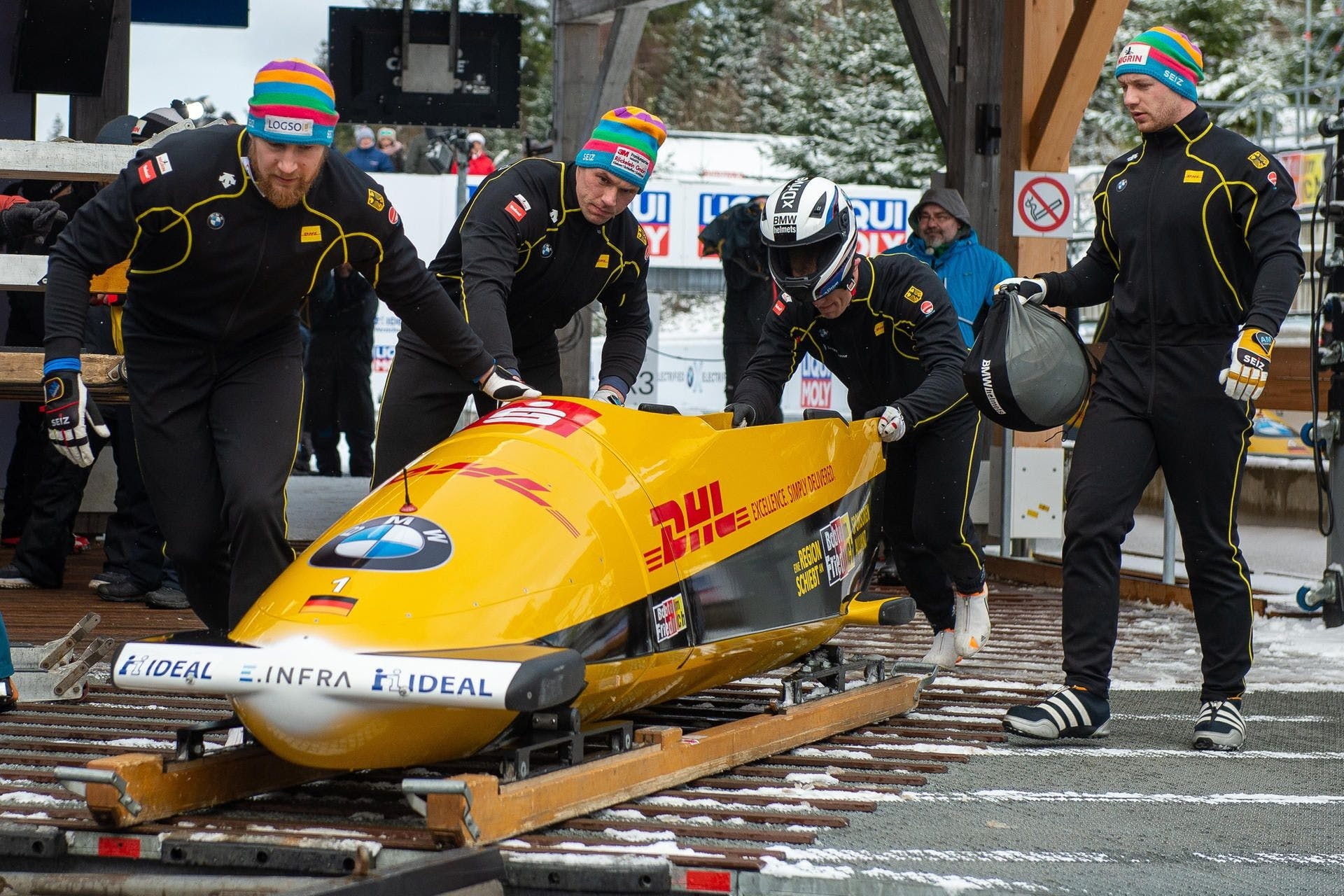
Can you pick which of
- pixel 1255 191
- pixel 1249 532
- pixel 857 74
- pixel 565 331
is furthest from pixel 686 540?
pixel 857 74

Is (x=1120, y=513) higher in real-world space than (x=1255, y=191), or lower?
lower

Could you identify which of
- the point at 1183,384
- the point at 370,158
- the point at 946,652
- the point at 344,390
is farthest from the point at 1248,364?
the point at 370,158

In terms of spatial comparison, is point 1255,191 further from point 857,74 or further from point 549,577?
point 857,74

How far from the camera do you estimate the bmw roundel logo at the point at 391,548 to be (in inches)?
126

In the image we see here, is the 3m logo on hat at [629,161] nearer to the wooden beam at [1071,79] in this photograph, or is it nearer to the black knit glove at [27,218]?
the black knit glove at [27,218]

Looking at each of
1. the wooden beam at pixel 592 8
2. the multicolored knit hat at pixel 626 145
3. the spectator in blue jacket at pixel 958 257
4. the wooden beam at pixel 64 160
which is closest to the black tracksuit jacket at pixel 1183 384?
Result: the multicolored knit hat at pixel 626 145

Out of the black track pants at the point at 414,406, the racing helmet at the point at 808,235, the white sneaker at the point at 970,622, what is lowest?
the white sneaker at the point at 970,622

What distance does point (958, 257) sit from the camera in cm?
726

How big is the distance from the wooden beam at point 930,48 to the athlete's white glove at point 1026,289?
425 centimetres

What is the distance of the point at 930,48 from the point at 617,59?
2.49 metres

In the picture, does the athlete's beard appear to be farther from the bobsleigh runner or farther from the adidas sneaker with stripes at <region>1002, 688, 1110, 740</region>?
the adidas sneaker with stripes at <region>1002, 688, 1110, 740</region>

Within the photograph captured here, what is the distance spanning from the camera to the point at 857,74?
28812 mm

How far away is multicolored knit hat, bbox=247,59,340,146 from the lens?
11.9 ft

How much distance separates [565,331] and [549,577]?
7.47m
